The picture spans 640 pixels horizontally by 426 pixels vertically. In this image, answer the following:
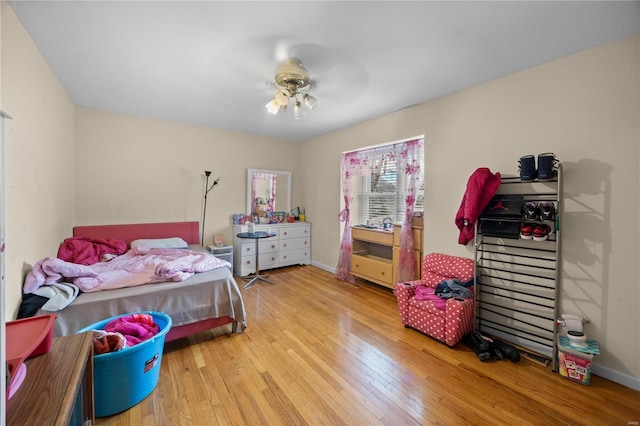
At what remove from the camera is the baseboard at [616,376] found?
1.79 meters

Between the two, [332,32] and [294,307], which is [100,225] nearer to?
[294,307]

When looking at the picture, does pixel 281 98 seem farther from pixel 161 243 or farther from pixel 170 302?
pixel 161 243

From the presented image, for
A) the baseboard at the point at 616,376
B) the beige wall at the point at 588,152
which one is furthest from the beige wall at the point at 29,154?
the baseboard at the point at 616,376

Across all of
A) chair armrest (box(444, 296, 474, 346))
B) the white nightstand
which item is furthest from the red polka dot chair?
the white nightstand

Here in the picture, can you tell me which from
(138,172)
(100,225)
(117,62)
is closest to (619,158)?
(117,62)

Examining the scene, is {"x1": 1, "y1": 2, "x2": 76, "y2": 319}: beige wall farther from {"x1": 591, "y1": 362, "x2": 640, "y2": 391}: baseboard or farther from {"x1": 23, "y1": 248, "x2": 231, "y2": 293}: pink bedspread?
{"x1": 591, "y1": 362, "x2": 640, "y2": 391}: baseboard

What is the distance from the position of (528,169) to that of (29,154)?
3816 millimetres

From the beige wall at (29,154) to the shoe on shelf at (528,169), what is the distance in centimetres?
354

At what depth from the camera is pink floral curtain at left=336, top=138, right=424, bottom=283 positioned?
10.5 feet

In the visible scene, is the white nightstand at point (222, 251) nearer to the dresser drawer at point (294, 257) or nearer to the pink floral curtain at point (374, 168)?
the dresser drawer at point (294, 257)

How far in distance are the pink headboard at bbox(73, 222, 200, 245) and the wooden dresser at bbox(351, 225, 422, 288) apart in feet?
8.17

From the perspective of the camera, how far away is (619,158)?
1847 millimetres

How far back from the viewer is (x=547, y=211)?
2.03 metres

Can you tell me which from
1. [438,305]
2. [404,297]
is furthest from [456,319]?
[404,297]
